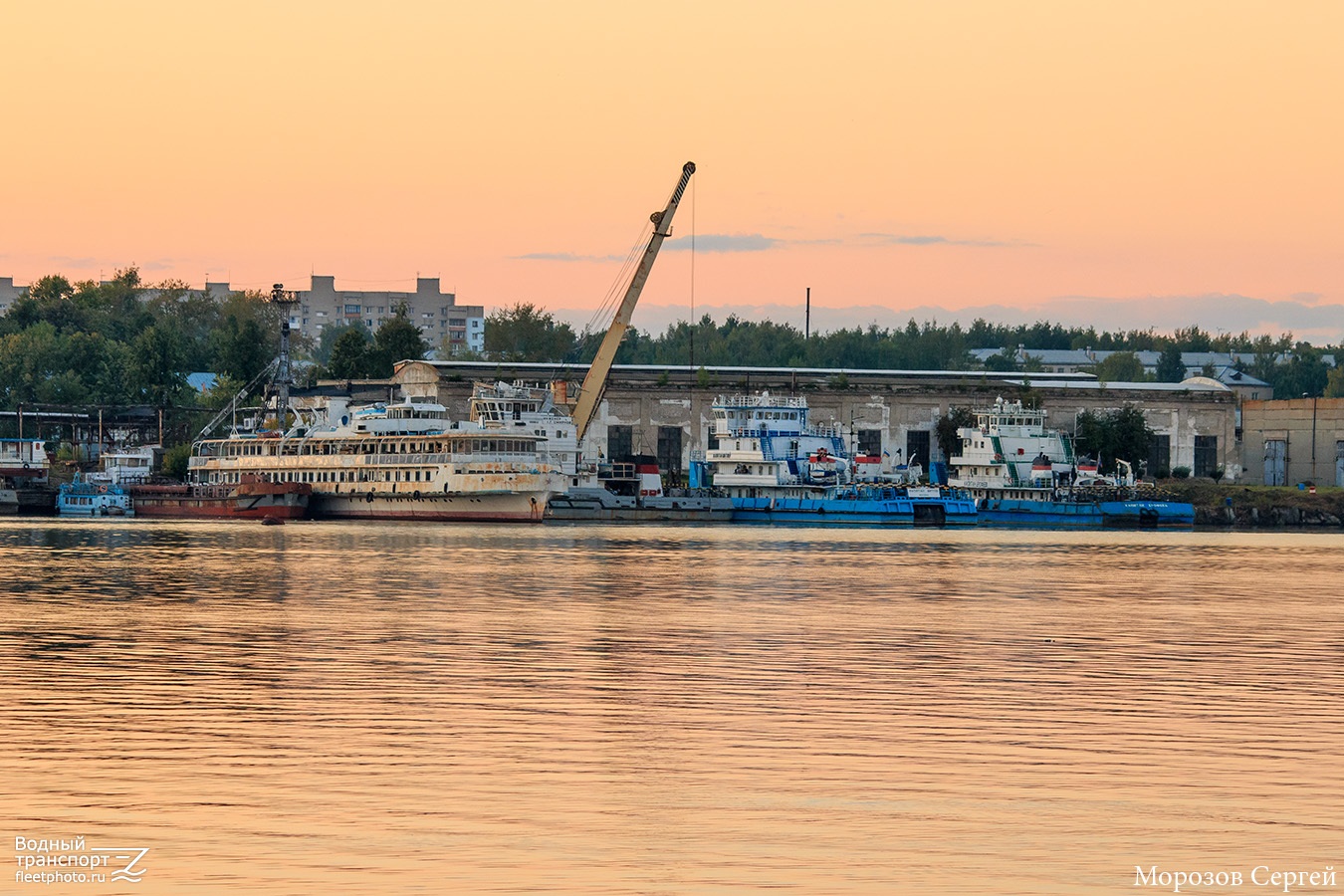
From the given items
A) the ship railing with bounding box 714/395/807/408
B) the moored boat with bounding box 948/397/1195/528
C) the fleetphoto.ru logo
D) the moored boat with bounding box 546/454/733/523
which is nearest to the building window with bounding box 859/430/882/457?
the moored boat with bounding box 948/397/1195/528

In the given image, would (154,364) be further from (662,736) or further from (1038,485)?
(662,736)

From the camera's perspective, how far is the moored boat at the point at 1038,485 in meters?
103

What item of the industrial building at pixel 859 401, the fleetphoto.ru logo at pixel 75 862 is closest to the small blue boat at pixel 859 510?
the industrial building at pixel 859 401

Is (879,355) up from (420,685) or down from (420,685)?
up

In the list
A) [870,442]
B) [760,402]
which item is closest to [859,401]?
[870,442]

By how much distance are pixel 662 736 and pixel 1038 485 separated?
3384 inches

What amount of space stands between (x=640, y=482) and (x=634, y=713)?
82.0 metres

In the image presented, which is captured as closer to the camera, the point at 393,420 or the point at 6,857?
the point at 6,857

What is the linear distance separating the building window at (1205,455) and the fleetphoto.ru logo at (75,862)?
382ft

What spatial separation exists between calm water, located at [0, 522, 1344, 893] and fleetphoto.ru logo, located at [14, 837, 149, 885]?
0.18 metres

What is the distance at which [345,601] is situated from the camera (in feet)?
138

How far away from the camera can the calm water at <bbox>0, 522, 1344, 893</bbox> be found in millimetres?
15922

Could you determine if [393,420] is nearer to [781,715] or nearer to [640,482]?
[640,482]

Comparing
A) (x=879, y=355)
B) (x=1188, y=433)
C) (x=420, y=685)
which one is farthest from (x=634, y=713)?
(x=879, y=355)
